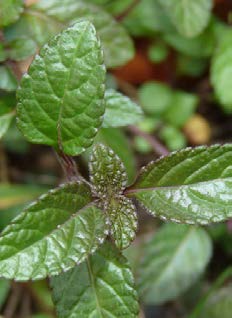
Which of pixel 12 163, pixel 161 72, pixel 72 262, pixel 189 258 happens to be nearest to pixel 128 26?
pixel 161 72

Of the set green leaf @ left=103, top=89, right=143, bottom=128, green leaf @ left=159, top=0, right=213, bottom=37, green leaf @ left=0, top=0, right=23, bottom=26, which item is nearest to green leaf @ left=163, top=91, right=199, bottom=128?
green leaf @ left=159, top=0, right=213, bottom=37

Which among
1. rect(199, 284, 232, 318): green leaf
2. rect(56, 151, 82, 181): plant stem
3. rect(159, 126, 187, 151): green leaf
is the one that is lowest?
rect(199, 284, 232, 318): green leaf

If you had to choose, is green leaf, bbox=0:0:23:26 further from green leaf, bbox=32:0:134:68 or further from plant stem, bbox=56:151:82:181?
plant stem, bbox=56:151:82:181

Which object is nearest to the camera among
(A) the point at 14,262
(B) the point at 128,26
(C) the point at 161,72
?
(A) the point at 14,262

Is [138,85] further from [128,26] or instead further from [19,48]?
[19,48]

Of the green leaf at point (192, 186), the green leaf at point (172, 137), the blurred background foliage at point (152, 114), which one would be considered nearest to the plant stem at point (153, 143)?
the blurred background foliage at point (152, 114)
